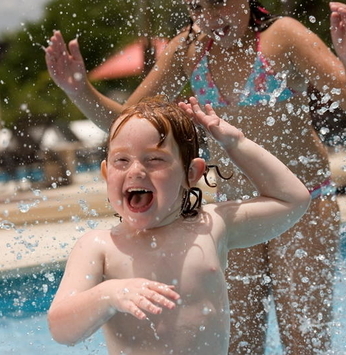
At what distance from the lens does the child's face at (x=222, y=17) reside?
9.64 feet

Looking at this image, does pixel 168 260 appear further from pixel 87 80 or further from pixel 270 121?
pixel 87 80

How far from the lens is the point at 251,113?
3008mm

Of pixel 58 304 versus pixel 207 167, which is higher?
pixel 207 167

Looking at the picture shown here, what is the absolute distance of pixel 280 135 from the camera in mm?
2973

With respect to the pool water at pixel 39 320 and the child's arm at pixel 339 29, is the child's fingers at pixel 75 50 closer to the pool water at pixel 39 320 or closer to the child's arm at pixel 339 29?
the child's arm at pixel 339 29

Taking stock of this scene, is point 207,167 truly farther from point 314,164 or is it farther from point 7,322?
point 7,322

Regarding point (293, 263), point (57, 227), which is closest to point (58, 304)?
point (293, 263)

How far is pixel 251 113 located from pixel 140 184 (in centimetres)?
104

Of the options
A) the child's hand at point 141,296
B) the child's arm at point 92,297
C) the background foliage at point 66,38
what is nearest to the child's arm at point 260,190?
the child's arm at point 92,297

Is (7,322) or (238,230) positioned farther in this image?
(7,322)

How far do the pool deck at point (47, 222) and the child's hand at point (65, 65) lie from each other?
27.2 inches

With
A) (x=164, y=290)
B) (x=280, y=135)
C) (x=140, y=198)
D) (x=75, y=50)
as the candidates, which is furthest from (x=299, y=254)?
(x=164, y=290)

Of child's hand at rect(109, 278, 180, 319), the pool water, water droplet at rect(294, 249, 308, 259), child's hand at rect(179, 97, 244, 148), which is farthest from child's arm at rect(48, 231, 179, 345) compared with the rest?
water droplet at rect(294, 249, 308, 259)

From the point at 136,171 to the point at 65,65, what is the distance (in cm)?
126
